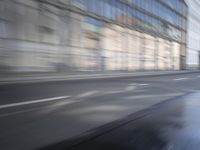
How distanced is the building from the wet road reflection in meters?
56.2

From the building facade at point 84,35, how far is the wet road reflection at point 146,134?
634 inches

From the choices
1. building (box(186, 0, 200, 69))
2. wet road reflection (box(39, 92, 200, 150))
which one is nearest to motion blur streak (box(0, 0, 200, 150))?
wet road reflection (box(39, 92, 200, 150))

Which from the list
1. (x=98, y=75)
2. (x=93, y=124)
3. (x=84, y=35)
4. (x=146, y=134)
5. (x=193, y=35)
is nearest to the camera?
(x=146, y=134)

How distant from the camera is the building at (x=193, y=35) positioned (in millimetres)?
63000

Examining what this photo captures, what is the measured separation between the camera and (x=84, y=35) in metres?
32.0

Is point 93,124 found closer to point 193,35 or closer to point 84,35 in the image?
point 84,35

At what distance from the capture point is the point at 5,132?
19.1ft

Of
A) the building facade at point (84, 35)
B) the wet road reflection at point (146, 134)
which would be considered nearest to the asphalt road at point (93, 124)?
the wet road reflection at point (146, 134)

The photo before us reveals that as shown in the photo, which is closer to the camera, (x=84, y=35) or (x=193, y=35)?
(x=84, y=35)

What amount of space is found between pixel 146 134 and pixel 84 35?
26445 mm

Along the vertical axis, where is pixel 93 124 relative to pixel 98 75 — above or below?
above

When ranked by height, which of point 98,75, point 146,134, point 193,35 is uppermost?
point 193,35

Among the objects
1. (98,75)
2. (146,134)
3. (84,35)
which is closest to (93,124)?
(146,134)

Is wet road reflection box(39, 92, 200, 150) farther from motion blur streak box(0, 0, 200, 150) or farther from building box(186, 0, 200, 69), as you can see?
building box(186, 0, 200, 69)
